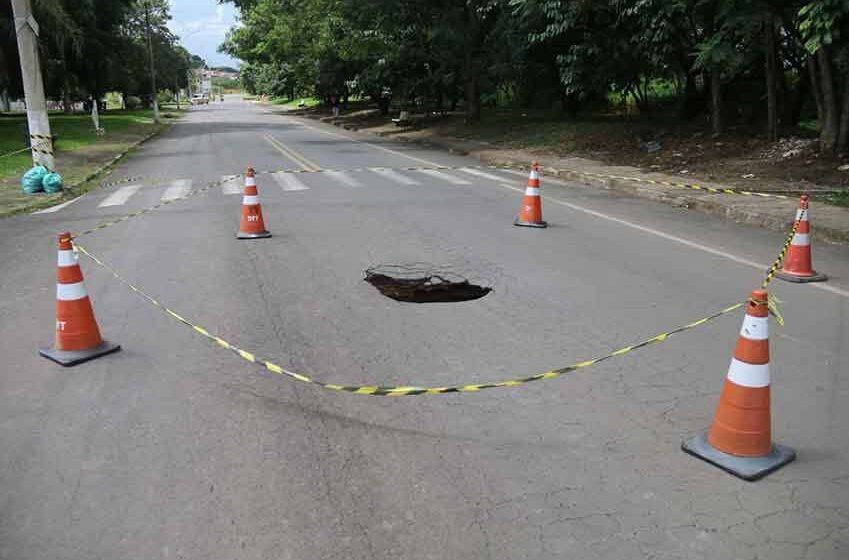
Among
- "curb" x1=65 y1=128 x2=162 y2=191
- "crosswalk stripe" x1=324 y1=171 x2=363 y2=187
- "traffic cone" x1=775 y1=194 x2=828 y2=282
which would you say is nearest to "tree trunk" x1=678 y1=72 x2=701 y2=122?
"crosswalk stripe" x1=324 y1=171 x2=363 y2=187

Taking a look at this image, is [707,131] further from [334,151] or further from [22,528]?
[22,528]

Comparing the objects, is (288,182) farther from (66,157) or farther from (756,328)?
(756,328)

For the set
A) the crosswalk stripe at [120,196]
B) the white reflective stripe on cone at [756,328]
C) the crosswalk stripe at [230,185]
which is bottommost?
the crosswalk stripe at [120,196]

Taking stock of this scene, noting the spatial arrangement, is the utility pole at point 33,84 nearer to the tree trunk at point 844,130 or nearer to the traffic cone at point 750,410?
A: the traffic cone at point 750,410

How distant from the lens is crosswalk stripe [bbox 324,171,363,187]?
14.3m

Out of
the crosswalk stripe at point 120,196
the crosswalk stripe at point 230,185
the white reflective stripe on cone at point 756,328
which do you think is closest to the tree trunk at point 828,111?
the crosswalk stripe at point 230,185

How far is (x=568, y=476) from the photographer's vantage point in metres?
3.51

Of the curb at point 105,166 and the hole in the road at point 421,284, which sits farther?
the curb at point 105,166

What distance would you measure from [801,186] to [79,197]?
13.0 meters

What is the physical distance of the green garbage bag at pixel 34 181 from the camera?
45.0ft

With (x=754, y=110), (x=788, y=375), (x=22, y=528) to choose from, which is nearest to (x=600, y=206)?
(x=788, y=375)

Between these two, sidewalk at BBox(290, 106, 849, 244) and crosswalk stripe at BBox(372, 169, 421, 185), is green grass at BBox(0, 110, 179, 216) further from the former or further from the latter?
sidewalk at BBox(290, 106, 849, 244)

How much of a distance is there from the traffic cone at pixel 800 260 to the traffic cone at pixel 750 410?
4097mm

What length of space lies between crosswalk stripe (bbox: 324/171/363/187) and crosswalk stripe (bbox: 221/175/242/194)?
2001 mm
